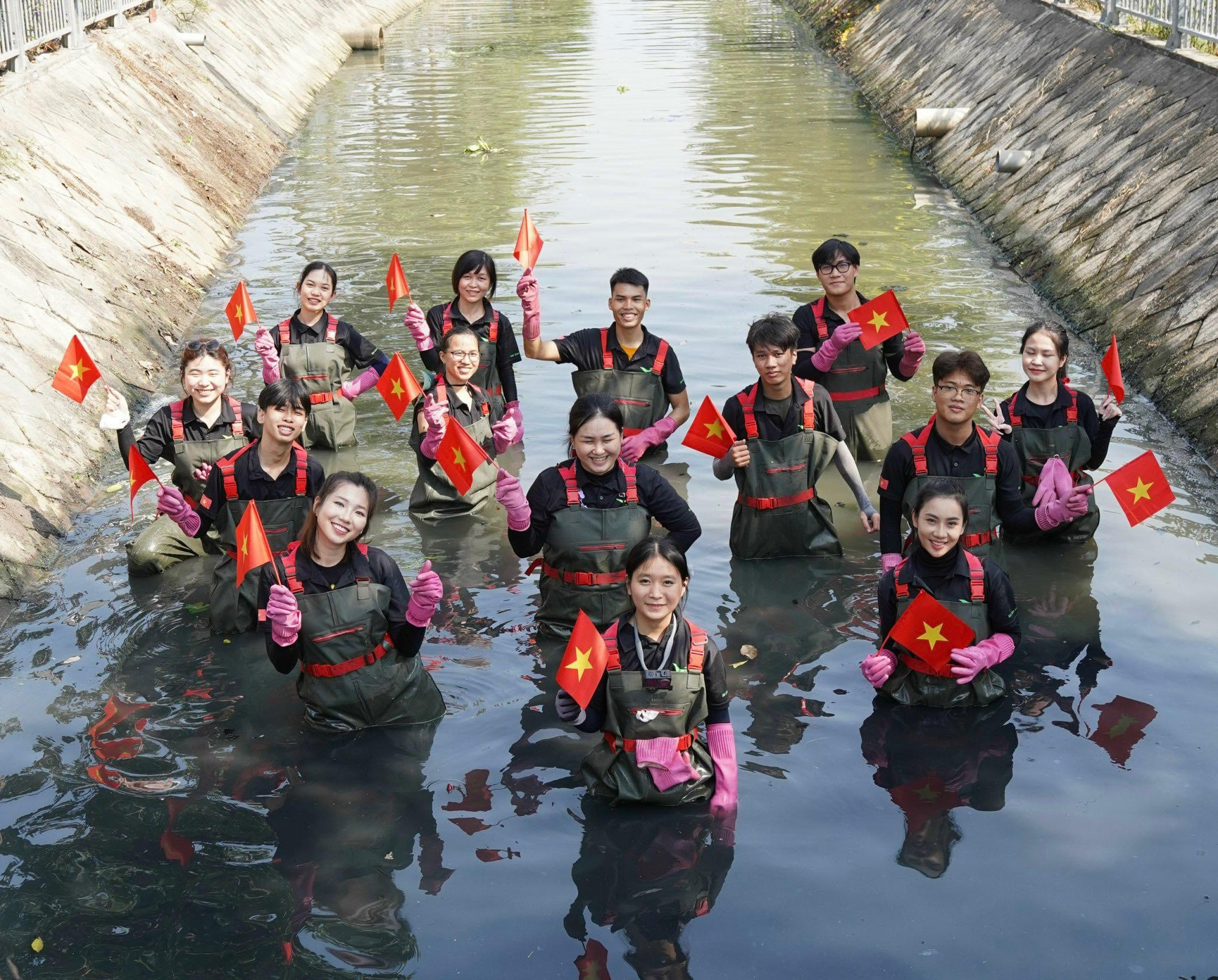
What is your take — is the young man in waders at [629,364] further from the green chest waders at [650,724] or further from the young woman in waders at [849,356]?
the green chest waders at [650,724]

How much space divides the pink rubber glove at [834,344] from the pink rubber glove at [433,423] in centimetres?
236

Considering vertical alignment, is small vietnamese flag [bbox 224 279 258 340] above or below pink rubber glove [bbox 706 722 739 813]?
below

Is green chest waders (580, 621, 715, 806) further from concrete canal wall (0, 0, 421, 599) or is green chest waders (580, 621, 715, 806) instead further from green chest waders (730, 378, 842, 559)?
concrete canal wall (0, 0, 421, 599)

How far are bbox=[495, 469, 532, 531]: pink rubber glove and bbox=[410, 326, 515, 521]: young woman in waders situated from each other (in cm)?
212

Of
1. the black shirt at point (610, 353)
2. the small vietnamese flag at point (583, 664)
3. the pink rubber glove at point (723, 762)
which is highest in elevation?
the small vietnamese flag at point (583, 664)

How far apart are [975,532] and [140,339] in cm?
832

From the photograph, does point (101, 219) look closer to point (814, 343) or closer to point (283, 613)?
point (814, 343)

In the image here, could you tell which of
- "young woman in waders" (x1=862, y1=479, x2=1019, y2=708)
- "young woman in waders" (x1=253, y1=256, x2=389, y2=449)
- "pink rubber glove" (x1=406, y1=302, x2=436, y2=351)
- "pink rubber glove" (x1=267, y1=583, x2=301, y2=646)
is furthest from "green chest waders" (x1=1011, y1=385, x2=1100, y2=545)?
"young woman in waders" (x1=253, y1=256, x2=389, y2=449)

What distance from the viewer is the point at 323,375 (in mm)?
10727

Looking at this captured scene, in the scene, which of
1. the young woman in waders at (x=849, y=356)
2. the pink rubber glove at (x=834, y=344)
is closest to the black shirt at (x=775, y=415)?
the pink rubber glove at (x=834, y=344)

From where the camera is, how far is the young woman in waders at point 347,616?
6.23 meters

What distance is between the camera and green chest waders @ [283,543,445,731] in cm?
635

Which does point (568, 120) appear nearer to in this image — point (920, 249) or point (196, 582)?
point (920, 249)

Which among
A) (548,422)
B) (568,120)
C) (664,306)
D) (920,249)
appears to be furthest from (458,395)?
(568,120)
